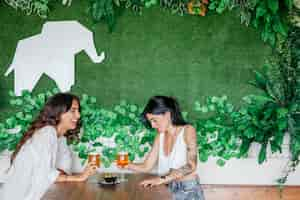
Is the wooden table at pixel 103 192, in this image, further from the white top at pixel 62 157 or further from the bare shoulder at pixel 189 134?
the bare shoulder at pixel 189 134

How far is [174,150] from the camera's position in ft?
Result: 11.4

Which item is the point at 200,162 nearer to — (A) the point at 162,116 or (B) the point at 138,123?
(B) the point at 138,123

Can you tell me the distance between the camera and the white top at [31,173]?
289 cm

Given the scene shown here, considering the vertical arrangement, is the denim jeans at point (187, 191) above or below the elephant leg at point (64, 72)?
below

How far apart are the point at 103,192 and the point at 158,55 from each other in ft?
5.81

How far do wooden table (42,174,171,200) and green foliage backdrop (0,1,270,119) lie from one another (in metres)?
1.38

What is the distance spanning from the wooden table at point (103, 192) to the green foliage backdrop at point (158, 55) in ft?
4.52

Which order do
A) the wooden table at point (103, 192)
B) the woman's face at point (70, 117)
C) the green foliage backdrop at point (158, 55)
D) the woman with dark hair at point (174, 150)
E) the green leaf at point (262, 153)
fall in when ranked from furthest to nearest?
1. the green foliage backdrop at point (158, 55)
2. the green leaf at point (262, 153)
3. the woman with dark hair at point (174, 150)
4. the woman's face at point (70, 117)
5. the wooden table at point (103, 192)

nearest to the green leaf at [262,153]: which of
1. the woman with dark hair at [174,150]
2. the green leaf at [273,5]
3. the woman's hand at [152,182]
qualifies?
the woman with dark hair at [174,150]

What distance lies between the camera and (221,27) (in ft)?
14.1

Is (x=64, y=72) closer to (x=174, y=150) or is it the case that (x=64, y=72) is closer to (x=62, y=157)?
(x=62, y=157)

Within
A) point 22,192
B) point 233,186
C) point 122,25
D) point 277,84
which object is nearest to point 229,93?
point 277,84

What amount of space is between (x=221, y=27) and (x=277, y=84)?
0.70 m

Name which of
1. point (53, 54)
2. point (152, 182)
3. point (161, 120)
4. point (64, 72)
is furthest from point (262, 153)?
point (53, 54)
